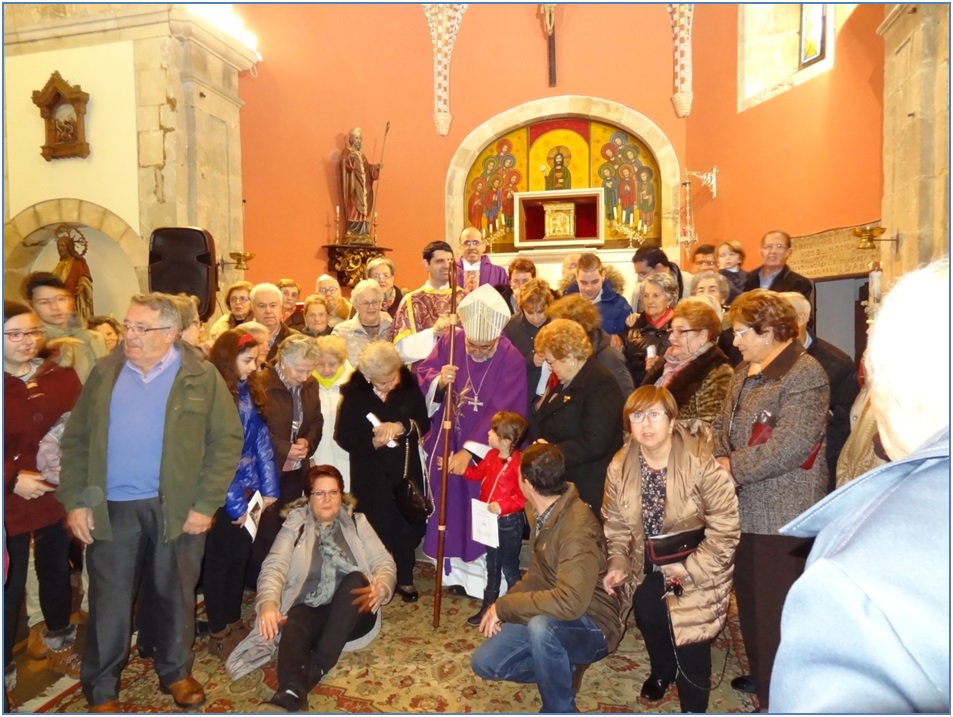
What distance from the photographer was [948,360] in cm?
80

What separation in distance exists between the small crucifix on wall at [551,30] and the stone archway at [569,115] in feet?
1.24

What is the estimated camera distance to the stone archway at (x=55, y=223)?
748cm

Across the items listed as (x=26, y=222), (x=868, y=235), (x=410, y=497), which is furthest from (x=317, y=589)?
(x=26, y=222)

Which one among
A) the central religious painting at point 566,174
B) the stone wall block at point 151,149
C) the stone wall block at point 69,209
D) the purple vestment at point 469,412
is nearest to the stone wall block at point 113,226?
the stone wall block at point 69,209

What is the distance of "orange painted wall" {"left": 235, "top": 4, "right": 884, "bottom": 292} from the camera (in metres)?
8.23

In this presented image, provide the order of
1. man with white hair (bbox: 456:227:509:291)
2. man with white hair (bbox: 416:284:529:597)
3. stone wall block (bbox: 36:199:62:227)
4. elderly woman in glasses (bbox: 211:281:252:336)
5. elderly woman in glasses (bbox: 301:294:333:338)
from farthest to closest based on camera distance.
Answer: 1. stone wall block (bbox: 36:199:62:227)
2. man with white hair (bbox: 456:227:509:291)
3. elderly woman in glasses (bbox: 301:294:333:338)
4. elderly woman in glasses (bbox: 211:281:252:336)
5. man with white hair (bbox: 416:284:529:597)

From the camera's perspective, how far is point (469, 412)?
3953 mm

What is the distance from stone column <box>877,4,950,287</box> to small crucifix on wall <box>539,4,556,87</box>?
5.43 metres

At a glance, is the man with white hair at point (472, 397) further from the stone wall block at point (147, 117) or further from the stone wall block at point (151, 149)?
the stone wall block at point (147, 117)

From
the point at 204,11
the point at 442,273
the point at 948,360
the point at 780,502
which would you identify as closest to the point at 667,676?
the point at 780,502

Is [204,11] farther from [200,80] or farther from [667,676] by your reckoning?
[667,676]

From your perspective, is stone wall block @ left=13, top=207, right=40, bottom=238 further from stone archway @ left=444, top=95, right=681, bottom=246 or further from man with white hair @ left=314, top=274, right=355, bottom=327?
stone archway @ left=444, top=95, right=681, bottom=246

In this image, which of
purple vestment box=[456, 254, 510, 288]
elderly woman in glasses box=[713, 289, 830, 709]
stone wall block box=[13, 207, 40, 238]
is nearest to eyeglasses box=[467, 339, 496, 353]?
purple vestment box=[456, 254, 510, 288]

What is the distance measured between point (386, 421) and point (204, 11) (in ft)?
21.8
